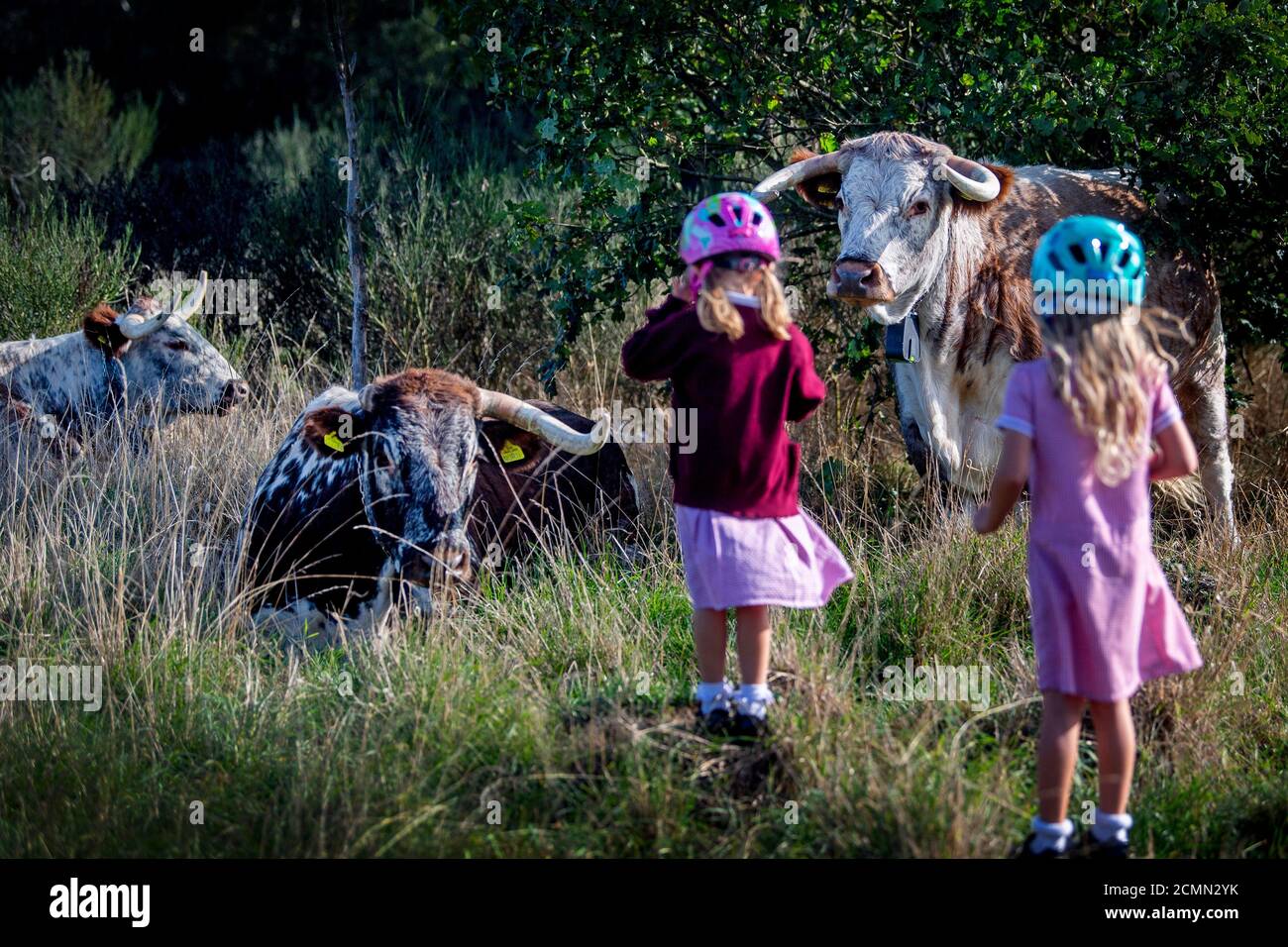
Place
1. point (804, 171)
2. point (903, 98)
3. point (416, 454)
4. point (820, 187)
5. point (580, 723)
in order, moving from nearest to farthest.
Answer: point (580, 723) → point (416, 454) → point (804, 171) → point (820, 187) → point (903, 98)

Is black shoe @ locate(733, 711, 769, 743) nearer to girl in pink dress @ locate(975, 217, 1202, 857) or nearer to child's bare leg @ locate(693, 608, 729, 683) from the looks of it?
child's bare leg @ locate(693, 608, 729, 683)

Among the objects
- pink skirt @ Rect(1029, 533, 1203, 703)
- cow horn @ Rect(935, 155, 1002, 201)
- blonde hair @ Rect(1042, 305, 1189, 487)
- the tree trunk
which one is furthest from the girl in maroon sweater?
the tree trunk

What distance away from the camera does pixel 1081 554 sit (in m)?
3.26

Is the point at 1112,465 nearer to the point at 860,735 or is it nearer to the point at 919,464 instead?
the point at 860,735

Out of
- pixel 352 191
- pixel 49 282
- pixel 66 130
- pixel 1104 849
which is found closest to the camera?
pixel 1104 849

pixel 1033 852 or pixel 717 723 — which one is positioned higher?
pixel 717 723

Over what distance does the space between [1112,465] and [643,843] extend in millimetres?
1468

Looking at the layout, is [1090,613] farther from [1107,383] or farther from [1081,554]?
[1107,383]

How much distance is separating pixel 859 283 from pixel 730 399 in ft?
6.30

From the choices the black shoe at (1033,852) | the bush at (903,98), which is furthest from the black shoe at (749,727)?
the bush at (903,98)

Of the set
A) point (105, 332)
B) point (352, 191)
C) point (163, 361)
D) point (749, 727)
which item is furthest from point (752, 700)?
point (105, 332)

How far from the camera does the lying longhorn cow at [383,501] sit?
4984 mm

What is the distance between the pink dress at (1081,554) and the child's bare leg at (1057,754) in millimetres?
59

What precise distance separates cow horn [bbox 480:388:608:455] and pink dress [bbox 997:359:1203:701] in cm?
246
